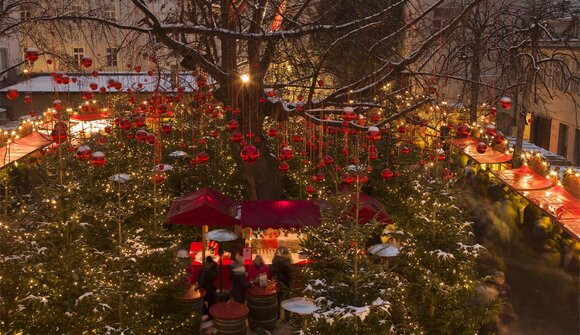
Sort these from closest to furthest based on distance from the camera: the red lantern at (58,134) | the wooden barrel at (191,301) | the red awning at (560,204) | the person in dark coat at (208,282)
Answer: the red lantern at (58,134) < the wooden barrel at (191,301) < the person in dark coat at (208,282) < the red awning at (560,204)

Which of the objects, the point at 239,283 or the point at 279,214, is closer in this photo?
the point at 239,283

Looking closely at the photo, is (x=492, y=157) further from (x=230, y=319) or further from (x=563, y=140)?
(x=563, y=140)

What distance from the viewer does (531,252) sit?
51.8ft

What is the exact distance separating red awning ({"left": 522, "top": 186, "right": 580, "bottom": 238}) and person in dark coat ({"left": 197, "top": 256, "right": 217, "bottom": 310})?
7380 millimetres

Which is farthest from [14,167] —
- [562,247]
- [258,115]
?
[562,247]

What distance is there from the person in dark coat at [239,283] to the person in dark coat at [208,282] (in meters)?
0.45

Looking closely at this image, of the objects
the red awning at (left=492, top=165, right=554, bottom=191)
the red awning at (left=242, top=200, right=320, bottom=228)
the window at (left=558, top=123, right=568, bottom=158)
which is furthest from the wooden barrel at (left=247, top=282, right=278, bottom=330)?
the window at (left=558, top=123, right=568, bottom=158)

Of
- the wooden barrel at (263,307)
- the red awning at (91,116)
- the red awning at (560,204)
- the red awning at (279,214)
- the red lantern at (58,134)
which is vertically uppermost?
the red lantern at (58,134)

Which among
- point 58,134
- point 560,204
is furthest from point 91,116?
point 560,204

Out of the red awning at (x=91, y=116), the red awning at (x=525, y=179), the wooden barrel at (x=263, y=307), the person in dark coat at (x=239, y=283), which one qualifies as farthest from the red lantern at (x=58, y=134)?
the red awning at (x=91, y=116)

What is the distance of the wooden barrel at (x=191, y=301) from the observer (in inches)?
417

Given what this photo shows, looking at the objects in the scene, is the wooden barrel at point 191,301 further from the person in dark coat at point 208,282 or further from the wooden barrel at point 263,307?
the wooden barrel at point 263,307

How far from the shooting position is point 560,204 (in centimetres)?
1423

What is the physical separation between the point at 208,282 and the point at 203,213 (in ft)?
4.78
